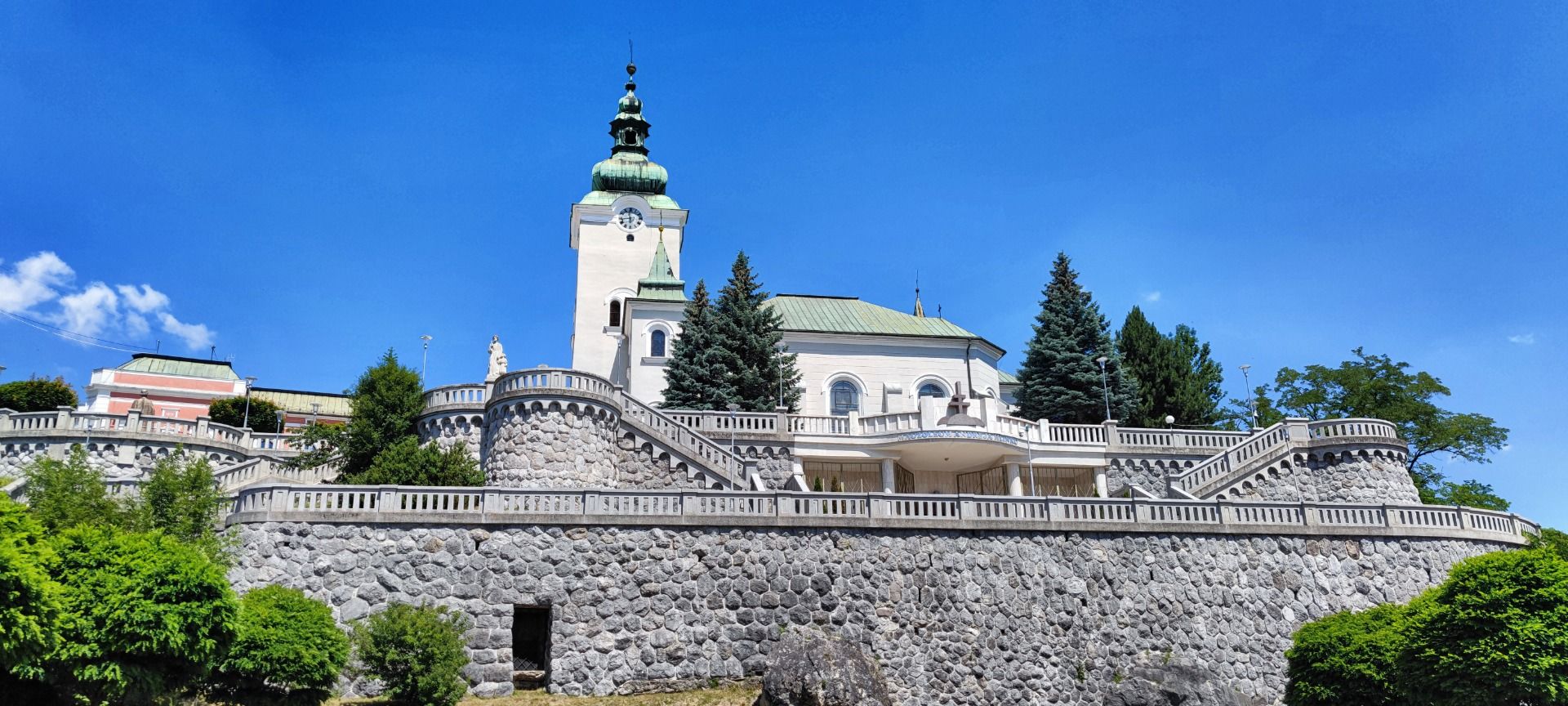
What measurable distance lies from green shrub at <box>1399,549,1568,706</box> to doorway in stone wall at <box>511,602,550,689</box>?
53.6ft

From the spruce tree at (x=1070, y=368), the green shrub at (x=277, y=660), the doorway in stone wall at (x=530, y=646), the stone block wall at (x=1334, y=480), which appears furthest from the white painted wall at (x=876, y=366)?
the green shrub at (x=277, y=660)

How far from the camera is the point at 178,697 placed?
1897 centimetres

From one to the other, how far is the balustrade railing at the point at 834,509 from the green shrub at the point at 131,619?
6188mm

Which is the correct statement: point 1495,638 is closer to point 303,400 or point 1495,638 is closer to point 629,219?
point 629,219

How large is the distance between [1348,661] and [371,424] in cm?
2404

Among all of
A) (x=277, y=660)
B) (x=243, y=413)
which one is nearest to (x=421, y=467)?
(x=277, y=660)

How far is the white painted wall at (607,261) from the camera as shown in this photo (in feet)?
172

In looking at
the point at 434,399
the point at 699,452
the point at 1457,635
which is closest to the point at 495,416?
the point at 434,399

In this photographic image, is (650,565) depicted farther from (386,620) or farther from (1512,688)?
(1512,688)

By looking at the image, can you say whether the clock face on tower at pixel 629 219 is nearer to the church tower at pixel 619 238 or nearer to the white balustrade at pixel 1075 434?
the church tower at pixel 619 238

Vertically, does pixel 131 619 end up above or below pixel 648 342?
below

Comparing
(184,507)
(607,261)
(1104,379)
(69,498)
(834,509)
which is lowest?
(834,509)

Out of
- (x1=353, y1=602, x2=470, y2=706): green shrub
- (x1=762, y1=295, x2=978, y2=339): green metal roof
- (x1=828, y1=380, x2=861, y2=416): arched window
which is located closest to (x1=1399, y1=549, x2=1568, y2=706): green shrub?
(x1=353, y1=602, x2=470, y2=706): green shrub

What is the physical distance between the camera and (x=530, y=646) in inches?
952
